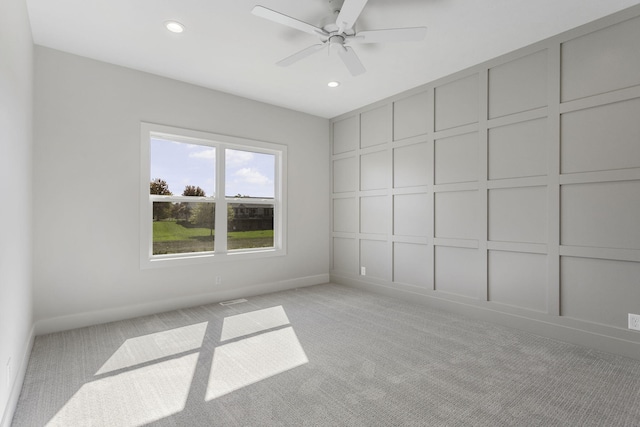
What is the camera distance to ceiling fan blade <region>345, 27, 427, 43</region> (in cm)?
237

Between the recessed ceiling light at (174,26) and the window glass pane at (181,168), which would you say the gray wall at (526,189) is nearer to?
the window glass pane at (181,168)

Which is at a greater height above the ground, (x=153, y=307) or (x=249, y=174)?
(x=249, y=174)

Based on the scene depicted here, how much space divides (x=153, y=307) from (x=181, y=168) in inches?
65.2

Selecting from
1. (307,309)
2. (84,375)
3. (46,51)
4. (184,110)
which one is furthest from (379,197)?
(46,51)

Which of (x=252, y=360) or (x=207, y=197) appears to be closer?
(x=252, y=360)

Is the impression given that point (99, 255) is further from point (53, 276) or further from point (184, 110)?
point (184, 110)

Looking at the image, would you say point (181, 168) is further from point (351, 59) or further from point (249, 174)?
point (351, 59)

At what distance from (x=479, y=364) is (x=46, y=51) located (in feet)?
15.4

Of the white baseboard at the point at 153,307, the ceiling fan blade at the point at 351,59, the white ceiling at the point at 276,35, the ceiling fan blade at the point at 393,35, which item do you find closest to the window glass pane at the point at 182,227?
the white baseboard at the point at 153,307

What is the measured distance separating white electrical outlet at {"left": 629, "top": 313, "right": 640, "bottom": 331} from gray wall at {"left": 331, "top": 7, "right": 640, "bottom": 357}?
42 millimetres

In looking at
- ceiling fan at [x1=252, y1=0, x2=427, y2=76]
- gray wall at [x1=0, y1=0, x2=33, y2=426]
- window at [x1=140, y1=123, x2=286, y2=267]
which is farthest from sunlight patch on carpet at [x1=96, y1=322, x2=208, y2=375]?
ceiling fan at [x1=252, y1=0, x2=427, y2=76]

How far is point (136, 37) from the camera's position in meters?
2.90

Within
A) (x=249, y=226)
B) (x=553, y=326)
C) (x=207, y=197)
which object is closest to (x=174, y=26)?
(x=207, y=197)

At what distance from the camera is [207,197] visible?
4129 millimetres
